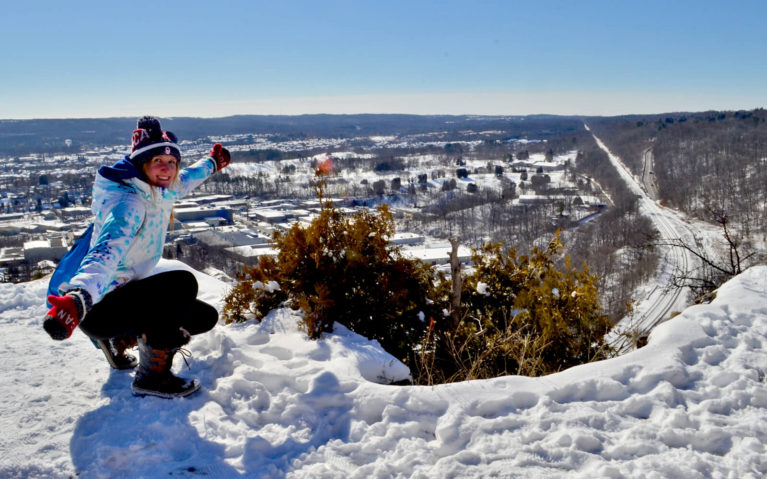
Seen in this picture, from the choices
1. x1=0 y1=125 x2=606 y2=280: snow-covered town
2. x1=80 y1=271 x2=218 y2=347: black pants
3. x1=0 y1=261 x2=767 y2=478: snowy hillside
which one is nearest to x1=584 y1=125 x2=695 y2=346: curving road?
x1=0 y1=261 x2=767 y2=478: snowy hillside

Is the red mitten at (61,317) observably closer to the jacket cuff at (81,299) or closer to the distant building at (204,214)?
the jacket cuff at (81,299)

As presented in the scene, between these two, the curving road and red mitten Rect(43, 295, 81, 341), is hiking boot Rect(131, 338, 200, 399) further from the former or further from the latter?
the curving road

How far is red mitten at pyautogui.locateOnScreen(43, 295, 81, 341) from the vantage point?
2111mm

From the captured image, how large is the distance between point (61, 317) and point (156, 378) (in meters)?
1.08

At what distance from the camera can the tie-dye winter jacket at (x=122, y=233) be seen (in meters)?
2.53

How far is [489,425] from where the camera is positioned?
2701 millimetres

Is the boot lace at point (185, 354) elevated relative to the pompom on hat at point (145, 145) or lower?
lower

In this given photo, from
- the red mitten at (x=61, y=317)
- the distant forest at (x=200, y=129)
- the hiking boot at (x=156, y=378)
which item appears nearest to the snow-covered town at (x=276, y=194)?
the distant forest at (x=200, y=129)

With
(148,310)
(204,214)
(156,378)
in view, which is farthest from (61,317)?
(204,214)

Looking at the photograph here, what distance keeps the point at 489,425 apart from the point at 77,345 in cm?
331

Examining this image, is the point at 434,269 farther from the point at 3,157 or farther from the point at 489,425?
the point at 3,157

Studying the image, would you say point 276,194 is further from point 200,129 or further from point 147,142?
point 147,142

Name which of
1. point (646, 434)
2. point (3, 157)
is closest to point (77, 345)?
point (646, 434)

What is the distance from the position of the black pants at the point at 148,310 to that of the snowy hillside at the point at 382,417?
0.42 m
